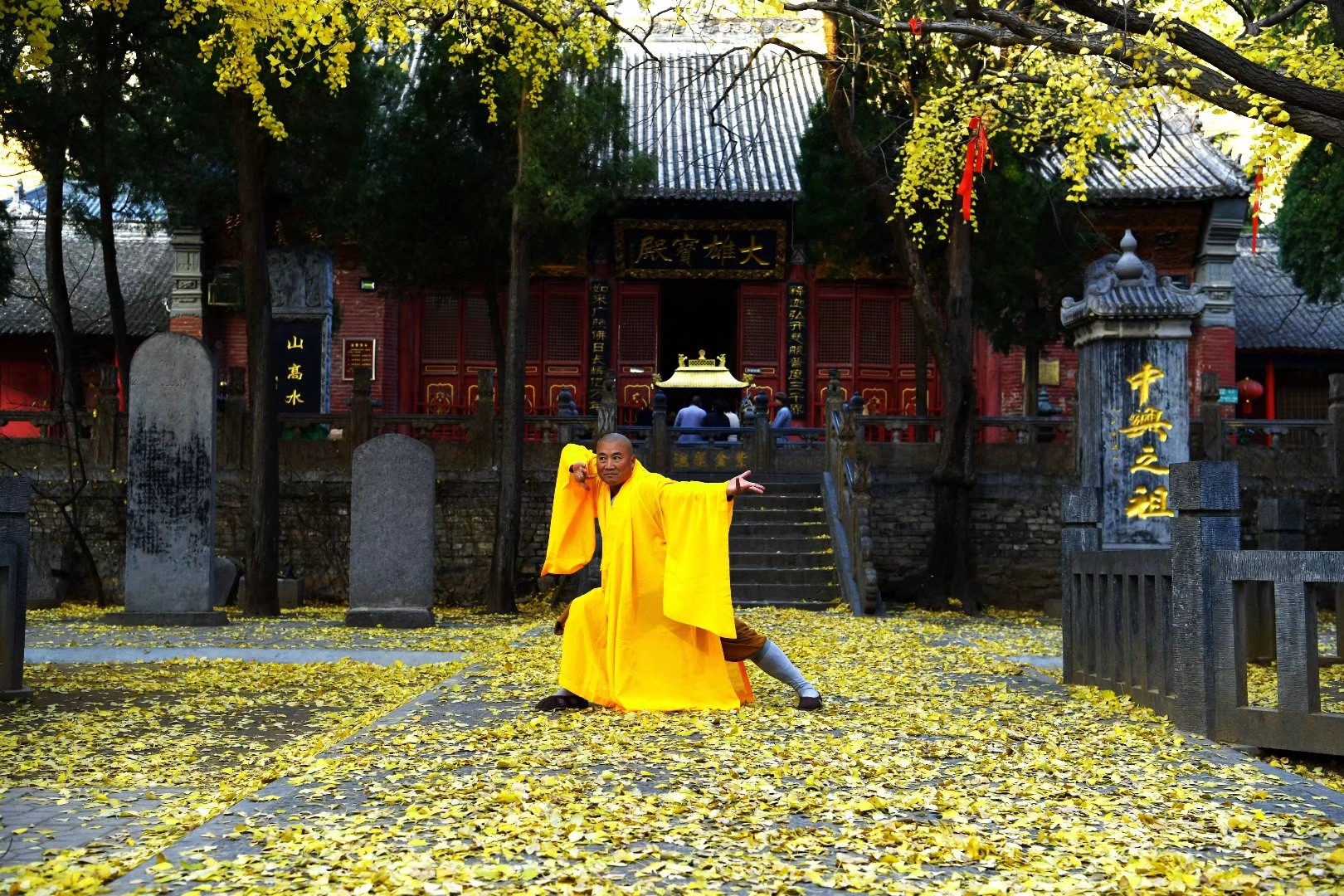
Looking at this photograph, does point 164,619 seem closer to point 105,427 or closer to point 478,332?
point 105,427

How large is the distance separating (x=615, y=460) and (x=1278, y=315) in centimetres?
2341

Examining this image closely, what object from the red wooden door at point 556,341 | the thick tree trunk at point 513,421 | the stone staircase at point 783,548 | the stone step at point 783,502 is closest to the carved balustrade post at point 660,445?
the stone staircase at point 783,548

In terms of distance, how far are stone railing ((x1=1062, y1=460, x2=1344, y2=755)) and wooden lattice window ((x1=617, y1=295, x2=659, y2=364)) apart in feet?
58.6

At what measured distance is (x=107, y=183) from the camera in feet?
61.9

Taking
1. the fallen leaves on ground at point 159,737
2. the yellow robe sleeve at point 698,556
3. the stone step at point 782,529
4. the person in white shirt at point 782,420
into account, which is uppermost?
the person in white shirt at point 782,420

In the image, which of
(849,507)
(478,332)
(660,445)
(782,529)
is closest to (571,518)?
(849,507)

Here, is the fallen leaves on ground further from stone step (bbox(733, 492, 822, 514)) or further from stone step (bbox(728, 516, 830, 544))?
stone step (bbox(733, 492, 822, 514))

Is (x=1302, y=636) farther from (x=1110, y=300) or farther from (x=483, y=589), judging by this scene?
(x=483, y=589)

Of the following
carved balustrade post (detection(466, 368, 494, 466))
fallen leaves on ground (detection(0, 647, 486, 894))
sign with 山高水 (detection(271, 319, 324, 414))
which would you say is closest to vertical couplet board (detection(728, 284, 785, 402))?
carved balustrade post (detection(466, 368, 494, 466))

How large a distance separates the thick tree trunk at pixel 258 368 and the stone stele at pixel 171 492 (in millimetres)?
1726

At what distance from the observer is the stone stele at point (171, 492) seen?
558 inches

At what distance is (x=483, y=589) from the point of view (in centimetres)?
1991

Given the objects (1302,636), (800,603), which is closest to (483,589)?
(800,603)

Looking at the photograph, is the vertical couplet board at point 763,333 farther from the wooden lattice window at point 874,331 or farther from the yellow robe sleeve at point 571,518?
the yellow robe sleeve at point 571,518
